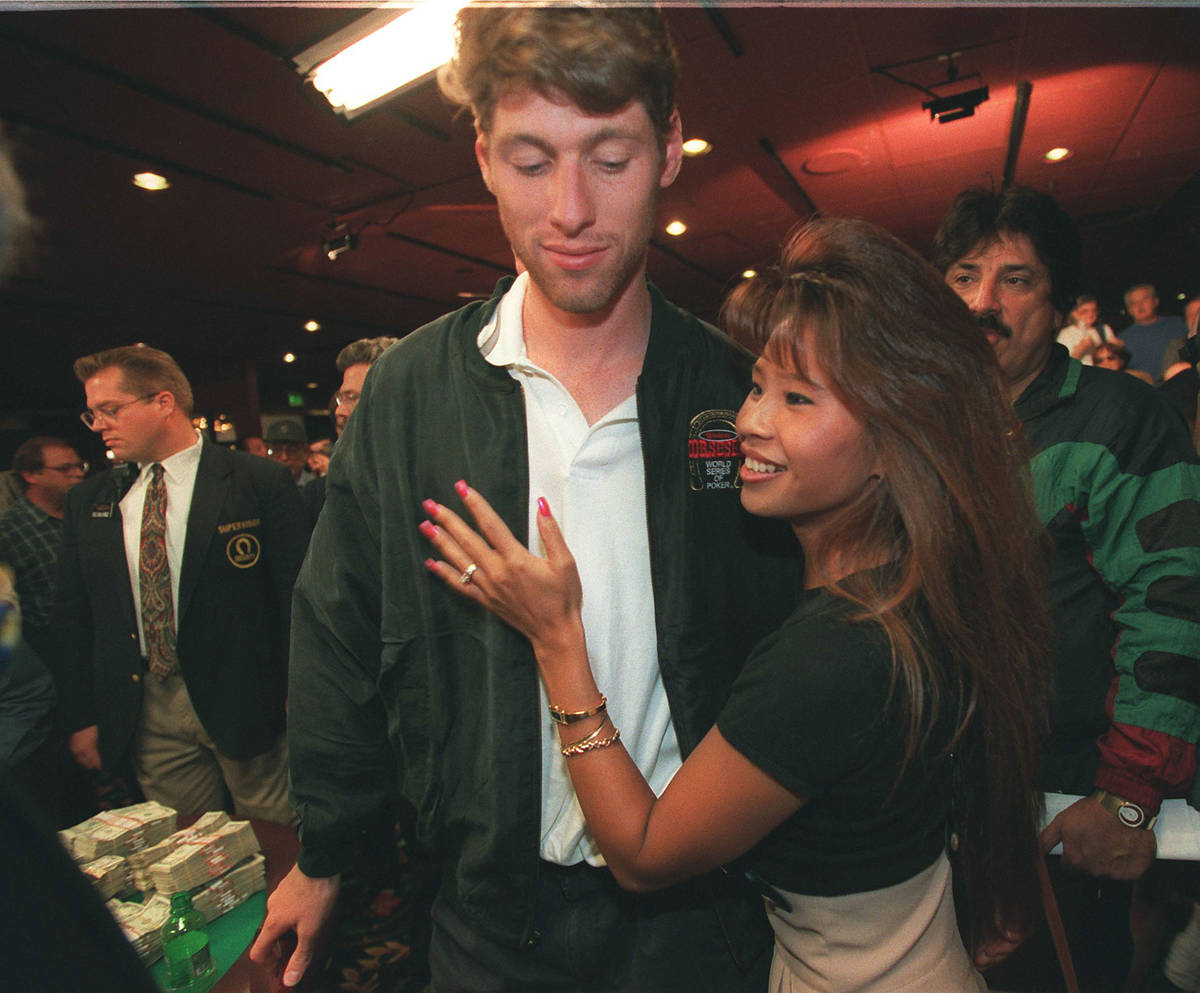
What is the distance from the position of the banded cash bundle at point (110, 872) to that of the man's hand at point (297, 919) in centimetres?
83

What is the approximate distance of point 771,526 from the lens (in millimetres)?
1199

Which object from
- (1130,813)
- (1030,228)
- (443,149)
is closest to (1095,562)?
(1130,813)

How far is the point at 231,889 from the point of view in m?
1.76

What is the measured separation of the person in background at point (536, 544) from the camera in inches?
41.1

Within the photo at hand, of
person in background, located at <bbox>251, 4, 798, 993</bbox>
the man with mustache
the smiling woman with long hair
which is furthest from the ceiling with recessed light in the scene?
the man with mustache

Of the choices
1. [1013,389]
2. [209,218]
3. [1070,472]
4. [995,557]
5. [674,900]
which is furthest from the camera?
[209,218]

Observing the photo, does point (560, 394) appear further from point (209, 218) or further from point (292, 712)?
point (209, 218)

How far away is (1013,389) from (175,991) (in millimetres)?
2363

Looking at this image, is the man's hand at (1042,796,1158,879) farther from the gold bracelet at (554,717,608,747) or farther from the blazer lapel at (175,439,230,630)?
the blazer lapel at (175,439,230,630)

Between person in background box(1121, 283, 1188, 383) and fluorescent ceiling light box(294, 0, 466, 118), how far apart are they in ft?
15.9

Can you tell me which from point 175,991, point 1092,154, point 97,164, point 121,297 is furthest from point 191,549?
point 1092,154

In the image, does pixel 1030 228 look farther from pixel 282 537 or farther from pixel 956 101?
pixel 956 101

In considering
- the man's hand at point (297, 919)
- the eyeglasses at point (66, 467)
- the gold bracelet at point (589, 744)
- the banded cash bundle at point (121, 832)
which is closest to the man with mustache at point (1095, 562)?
the gold bracelet at point (589, 744)

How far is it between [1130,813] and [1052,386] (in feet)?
3.18
